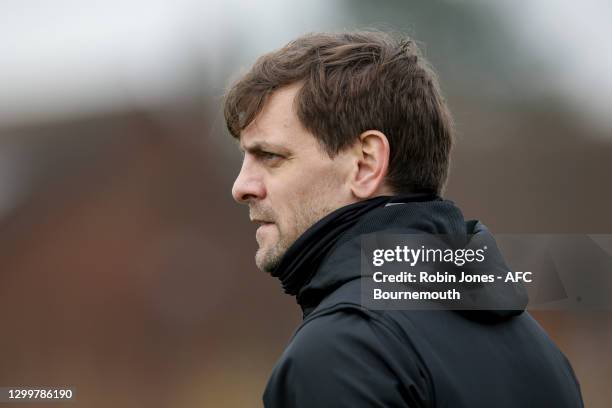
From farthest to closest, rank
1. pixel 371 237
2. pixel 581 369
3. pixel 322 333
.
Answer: pixel 581 369, pixel 371 237, pixel 322 333

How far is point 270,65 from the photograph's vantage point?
5.60 ft

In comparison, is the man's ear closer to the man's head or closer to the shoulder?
the man's head

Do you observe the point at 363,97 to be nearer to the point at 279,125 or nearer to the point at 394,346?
the point at 279,125

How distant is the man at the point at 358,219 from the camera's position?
1.21m

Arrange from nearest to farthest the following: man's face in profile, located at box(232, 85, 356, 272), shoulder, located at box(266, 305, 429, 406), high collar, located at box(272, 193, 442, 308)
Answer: shoulder, located at box(266, 305, 429, 406) < high collar, located at box(272, 193, 442, 308) < man's face in profile, located at box(232, 85, 356, 272)

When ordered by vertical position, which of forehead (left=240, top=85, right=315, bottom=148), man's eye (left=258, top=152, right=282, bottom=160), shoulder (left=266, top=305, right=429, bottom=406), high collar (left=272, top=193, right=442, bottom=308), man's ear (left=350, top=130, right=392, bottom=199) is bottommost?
shoulder (left=266, top=305, right=429, bottom=406)

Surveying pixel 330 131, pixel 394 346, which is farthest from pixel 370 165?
pixel 394 346

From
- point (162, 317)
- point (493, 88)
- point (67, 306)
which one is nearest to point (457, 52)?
point (493, 88)

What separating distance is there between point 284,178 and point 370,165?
172 mm

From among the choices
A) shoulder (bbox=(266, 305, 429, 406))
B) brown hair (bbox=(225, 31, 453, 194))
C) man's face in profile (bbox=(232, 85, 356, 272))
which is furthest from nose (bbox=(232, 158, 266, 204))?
shoulder (bbox=(266, 305, 429, 406))

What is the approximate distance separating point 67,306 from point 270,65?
12.4 ft

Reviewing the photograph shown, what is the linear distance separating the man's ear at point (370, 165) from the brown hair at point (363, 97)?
0.02 meters

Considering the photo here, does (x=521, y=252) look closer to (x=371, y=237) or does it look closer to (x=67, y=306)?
(x=371, y=237)

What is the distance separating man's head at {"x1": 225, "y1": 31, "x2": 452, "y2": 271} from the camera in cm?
156
